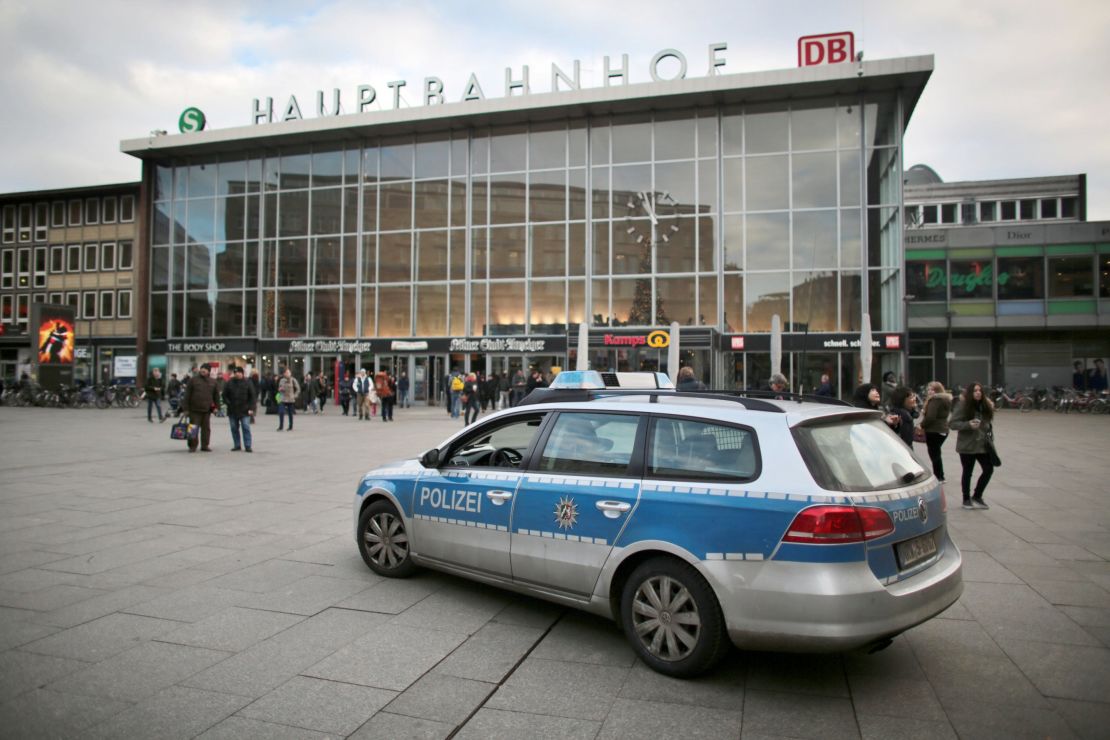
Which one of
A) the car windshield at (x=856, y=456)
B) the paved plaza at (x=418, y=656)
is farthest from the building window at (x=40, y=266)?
the car windshield at (x=856, y=456)

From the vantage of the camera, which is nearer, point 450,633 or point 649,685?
point 649,685

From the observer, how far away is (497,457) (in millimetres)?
5441

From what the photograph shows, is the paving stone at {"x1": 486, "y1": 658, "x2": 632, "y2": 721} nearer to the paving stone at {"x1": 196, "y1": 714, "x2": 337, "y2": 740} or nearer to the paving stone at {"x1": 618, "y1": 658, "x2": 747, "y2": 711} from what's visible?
the paving stone at {"x1": 618, "y1": 658, "x2": 747, "y2": 711}

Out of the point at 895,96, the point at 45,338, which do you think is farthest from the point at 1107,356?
the point at 45,338

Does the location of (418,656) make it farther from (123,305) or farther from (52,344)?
(123,305)

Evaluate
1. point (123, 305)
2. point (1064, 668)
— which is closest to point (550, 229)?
point (123, 305)

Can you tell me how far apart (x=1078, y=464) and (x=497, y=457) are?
12.9 m

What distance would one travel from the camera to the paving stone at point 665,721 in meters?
3.30

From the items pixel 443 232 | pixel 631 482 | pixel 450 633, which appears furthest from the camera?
pixel 443 232

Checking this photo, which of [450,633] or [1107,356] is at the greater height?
[1107,356]

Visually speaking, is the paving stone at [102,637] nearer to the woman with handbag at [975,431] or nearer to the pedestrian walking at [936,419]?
the woman with handbag at [975,431]

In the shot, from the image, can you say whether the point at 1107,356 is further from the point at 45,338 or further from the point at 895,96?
the point at 45,338

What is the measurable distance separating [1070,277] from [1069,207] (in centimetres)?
1951

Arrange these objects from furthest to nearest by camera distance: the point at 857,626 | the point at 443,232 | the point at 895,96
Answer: the point at 443,232 → the point at 895,96 → the point at 857,626
